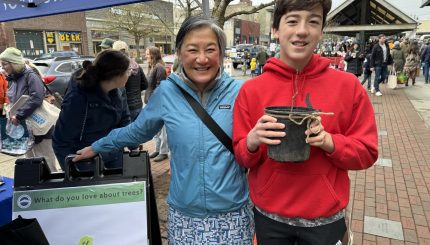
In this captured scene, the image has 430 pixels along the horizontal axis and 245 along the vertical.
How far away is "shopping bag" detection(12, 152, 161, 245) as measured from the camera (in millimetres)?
1729

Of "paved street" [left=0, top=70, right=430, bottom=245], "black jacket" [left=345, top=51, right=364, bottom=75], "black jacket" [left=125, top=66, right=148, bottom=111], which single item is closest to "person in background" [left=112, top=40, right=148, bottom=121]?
"black jacket" [left=125, top=66, right=148, bottom=111]

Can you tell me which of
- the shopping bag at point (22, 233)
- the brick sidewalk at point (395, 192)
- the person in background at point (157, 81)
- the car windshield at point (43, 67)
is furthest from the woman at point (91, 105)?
Result: the car windshield at point (43, 67)

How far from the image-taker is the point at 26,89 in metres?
4.11

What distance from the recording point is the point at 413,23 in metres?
14.7

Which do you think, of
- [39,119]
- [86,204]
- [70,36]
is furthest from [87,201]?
[70,36]

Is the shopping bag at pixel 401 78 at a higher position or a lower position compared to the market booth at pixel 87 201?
lower

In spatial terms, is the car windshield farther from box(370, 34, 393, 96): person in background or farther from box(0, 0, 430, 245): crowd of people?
box(370, 34, 393, 96): person in background

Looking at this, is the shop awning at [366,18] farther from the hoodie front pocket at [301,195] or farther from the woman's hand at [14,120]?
the hoodie front pocket at [301,195]

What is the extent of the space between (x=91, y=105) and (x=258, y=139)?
1.59 meters

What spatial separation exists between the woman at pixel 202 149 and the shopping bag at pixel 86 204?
7.9 inches

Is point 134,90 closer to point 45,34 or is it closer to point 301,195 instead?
point 301,195

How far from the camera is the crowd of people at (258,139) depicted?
4.52 feet

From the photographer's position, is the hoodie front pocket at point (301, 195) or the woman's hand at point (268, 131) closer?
the woman's hand at point (268, 131)

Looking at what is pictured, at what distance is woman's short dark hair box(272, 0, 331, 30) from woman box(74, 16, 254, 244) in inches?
14.2
